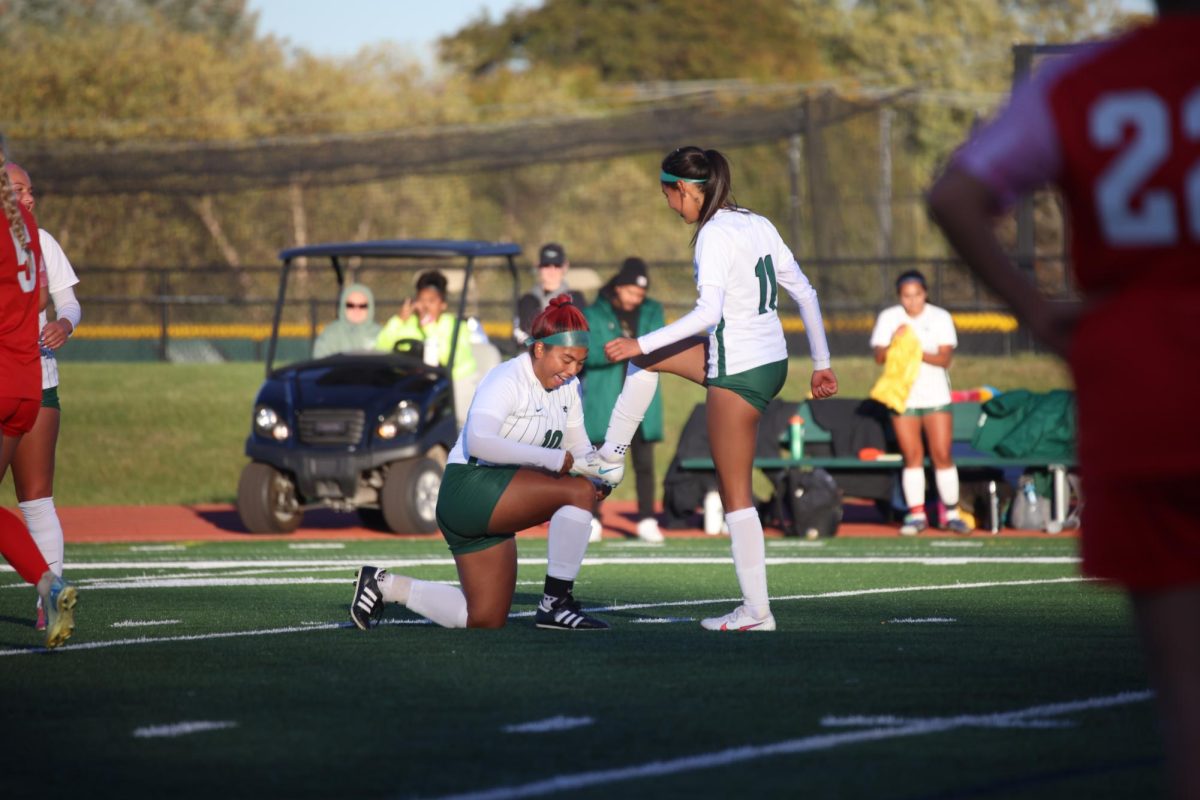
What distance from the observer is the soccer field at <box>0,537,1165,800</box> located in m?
4.61

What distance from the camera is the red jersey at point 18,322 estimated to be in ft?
22.7

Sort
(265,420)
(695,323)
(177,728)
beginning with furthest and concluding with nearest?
(265,420) < (695,323) < (177,728)

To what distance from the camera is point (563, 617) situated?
308 inches

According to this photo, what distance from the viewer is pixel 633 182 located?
5291cm

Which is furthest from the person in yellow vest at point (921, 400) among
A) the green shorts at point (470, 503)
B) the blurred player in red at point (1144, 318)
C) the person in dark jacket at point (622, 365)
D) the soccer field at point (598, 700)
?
the blurred player in red at point (1144, 318)

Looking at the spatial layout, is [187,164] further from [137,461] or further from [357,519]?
[357,519]

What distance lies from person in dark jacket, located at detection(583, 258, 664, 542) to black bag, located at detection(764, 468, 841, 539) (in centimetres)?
116

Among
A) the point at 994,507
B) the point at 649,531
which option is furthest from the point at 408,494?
the point at 994,507

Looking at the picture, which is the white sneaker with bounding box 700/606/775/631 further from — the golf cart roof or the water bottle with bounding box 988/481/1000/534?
the golf cart roof

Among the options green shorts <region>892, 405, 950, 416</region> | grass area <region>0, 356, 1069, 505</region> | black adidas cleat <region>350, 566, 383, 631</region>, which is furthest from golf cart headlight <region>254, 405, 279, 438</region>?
black adidas cleat <region>350, 566, 383, 631</region>

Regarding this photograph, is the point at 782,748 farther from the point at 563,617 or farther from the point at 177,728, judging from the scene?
the point at 563,617

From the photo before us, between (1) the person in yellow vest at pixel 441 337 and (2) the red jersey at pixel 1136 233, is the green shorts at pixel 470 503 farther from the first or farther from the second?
(1) the person in yellow vest at pixel 441 337

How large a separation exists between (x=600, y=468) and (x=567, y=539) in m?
0.34

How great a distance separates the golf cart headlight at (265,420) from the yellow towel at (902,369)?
5.16 meters
